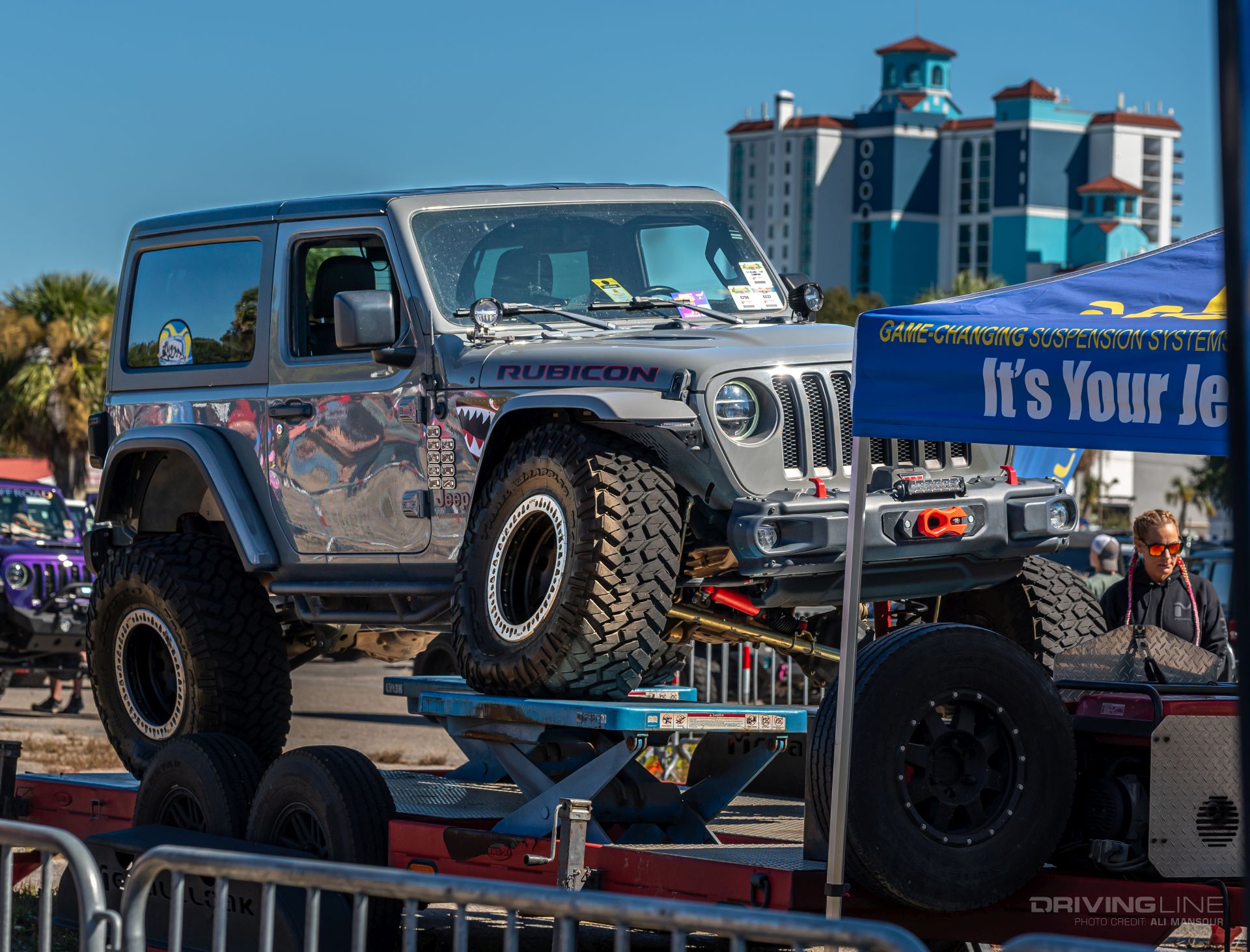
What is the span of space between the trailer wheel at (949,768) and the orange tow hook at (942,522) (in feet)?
3.24

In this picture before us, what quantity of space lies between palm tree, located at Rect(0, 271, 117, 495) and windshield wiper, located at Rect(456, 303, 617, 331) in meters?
32.8

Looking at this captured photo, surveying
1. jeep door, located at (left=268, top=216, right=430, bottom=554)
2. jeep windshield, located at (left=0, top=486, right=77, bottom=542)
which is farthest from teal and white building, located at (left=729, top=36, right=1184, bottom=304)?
jeep door, located at (left=268, top=216, right=430, bottom=554)

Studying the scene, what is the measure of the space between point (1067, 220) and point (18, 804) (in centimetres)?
16004

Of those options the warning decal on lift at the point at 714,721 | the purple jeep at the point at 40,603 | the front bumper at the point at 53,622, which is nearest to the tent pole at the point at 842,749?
the warning decal on lift at the point at 714,721

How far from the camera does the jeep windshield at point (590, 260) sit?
7445 millimetres

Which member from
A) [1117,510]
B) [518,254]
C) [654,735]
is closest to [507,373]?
[518,254]

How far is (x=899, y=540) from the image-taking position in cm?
640

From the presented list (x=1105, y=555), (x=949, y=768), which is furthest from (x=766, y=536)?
(x=1105, y=555)

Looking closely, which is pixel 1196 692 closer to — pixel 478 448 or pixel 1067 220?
pixel 478 448

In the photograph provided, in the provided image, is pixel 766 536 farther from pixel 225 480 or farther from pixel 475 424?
pixel 225 480

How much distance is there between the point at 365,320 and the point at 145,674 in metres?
2.21

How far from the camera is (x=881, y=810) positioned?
204 inches

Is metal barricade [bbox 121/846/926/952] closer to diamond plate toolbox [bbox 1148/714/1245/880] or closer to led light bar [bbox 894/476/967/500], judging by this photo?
diamond plate toolbox [bbox 1148/714/1245/880]

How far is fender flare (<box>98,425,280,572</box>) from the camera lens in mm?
7824
